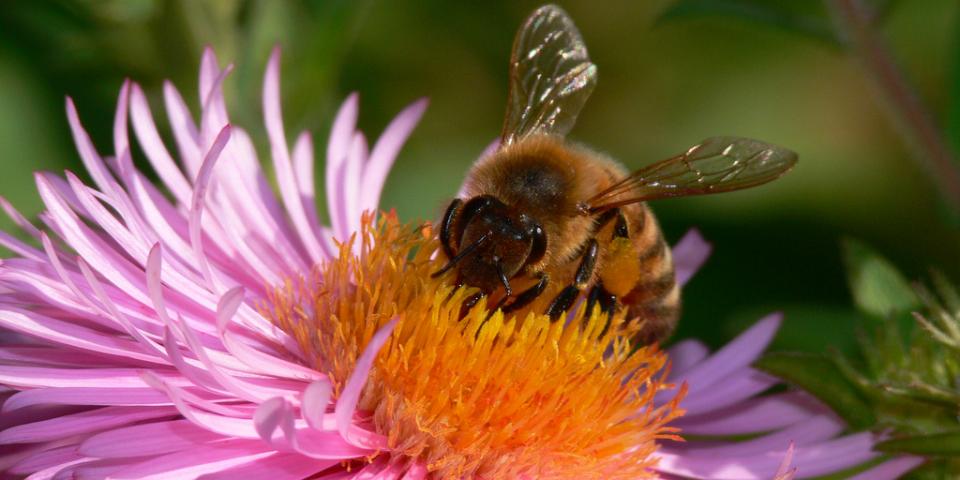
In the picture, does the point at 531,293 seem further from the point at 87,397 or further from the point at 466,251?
the point at 87,397

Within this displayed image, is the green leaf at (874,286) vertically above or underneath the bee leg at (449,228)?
underneath

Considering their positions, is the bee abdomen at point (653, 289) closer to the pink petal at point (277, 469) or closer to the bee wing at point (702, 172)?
the bee wing at point (702, 172)

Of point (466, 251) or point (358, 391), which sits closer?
point (358, 391)

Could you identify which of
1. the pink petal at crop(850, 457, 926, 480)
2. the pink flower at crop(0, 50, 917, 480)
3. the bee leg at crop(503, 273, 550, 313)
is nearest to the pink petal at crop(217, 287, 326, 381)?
the pink flower at crop(0, 50, 917, 480)

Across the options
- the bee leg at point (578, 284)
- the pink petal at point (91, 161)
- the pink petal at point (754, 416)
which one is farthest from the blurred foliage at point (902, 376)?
the pink petal at point (91, 161)

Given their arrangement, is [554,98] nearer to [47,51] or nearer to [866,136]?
[47,51]

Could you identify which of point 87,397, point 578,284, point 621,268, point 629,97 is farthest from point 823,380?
point 629,97

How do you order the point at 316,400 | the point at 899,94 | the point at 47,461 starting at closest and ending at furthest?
the point at 316,400
the point at 47,461
the point at 899,94
